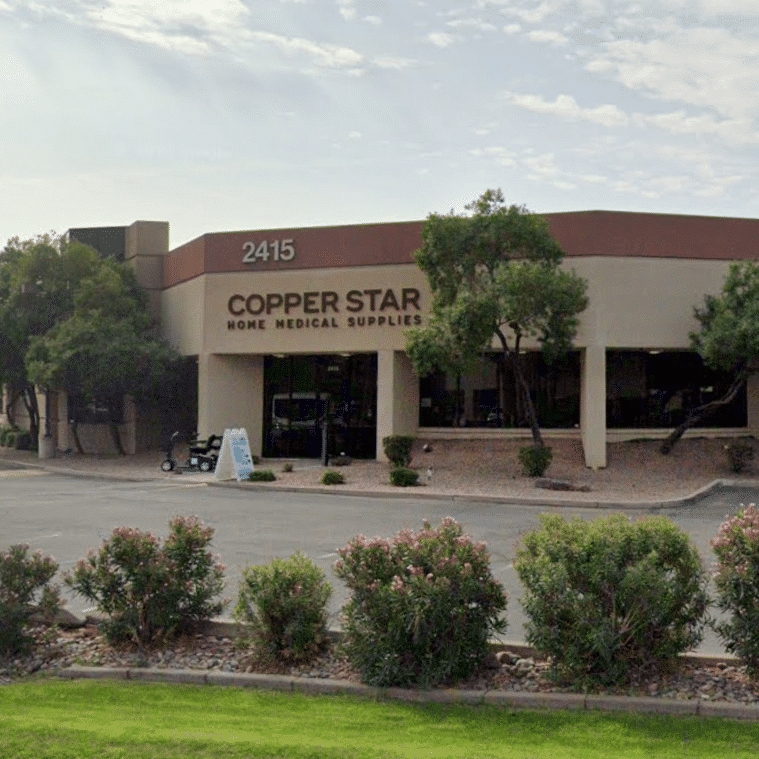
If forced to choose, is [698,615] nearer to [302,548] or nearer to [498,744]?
[498,744]

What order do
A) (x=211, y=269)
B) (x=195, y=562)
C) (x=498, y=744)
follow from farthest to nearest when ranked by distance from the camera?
(x=211, y=269)
(x=195, y=562)
(x=498, y=744)

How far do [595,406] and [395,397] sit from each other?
19.5ft

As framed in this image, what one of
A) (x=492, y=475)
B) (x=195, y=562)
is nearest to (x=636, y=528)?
(x=195, y=562)

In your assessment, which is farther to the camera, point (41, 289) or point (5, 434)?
point (5, 434)

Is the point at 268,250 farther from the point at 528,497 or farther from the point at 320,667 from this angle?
the point at 320,667

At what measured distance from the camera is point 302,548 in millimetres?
15648

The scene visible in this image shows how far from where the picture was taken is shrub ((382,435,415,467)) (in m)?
28.1

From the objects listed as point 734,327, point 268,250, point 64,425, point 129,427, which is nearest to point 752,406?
point 734,327

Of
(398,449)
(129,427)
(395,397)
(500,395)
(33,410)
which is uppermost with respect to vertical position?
(500,395)

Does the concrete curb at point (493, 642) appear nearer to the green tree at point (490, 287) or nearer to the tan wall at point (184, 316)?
the green tree at point (490, 287)

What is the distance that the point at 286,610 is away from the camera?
8250 millimetres

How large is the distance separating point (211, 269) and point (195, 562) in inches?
983

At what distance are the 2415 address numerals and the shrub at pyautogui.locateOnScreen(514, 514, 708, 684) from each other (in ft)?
82.5

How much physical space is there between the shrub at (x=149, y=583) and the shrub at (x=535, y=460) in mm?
17585
